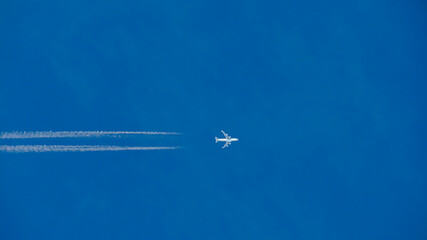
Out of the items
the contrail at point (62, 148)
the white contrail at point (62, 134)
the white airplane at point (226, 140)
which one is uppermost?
the white airplane at point (226, 140)

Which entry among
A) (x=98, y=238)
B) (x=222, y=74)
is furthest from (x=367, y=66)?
(x=98, y=238)

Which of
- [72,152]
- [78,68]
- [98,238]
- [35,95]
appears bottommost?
[98,238]

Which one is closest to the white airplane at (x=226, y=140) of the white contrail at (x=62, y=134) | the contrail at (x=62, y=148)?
the contrail at (x=62, y=148)

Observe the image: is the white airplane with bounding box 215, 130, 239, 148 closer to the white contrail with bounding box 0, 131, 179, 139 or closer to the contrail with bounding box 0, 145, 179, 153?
the contrail with bounding box 0, 145, 179, 153

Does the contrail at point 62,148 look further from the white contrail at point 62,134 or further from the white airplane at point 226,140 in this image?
the white airplane at point 226,140

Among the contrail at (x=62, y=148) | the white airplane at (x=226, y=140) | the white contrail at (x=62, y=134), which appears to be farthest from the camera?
the white airplane at (x=226, y=140)

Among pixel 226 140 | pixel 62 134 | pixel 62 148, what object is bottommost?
pixel 62 148

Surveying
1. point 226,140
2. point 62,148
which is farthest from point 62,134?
point 226,140

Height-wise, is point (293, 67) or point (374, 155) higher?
point (293, 67)

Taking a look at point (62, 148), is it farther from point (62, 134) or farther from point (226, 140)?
point (226, 140)

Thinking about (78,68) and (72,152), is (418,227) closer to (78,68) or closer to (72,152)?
(72,152)

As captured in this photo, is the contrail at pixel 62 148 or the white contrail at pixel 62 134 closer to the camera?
the contrail at pixel 62 148
